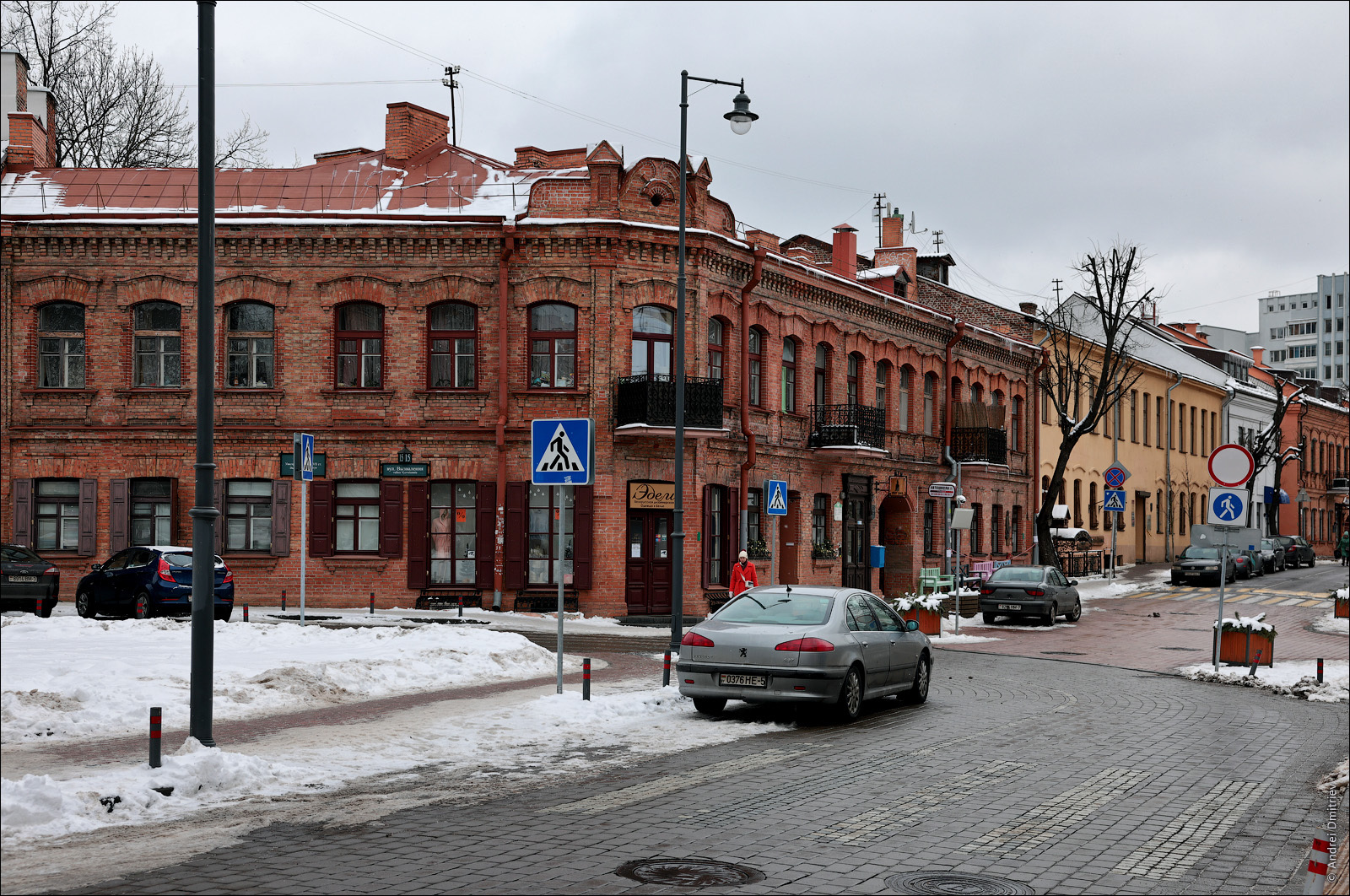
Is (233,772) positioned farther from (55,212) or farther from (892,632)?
(55,212)

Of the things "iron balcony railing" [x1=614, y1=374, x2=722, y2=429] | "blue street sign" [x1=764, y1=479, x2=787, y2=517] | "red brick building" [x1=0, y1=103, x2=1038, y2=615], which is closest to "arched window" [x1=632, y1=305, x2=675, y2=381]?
"red brick building" [x1=0, y1=103, x2=1038, y2=615]

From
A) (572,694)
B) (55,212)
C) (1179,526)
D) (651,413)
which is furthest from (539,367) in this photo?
(1179,526)

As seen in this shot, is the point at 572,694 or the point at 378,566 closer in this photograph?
the point at 572,694

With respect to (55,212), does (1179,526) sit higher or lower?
lower

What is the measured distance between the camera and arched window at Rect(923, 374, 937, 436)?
1721 inches

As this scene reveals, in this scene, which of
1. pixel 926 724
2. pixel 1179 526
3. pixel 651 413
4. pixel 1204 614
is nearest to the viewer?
pixel 926 724

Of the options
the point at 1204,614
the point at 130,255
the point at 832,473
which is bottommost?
the point at 1204,614

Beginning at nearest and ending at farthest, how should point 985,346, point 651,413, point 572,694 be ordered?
point 572,694, point 651,413, point 985,346

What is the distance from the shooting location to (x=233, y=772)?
977cm

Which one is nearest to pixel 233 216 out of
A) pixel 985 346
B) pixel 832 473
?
pixel 832 473

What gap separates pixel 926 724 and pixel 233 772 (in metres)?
7.56

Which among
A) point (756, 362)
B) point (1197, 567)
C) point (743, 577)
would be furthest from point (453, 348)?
point (1197, 567)

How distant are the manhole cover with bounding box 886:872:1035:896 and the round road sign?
1270cm

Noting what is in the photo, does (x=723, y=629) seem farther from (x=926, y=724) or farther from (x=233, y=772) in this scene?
(x=233, y=772)
